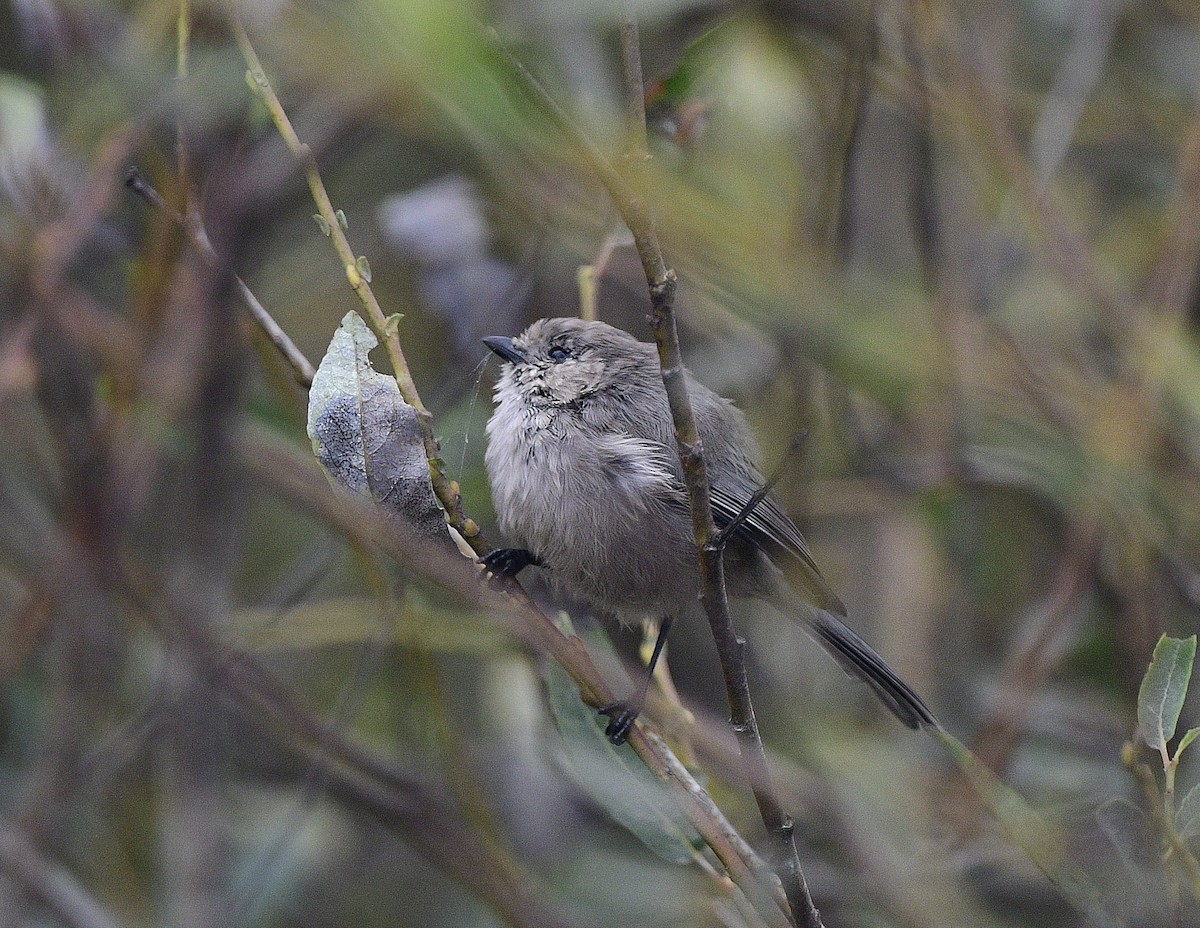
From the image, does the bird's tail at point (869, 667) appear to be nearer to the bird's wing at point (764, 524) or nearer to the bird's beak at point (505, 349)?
the bird's wing at point (764, 524)

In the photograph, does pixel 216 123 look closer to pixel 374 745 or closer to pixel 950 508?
pixel 374 745

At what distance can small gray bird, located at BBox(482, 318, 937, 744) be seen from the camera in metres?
3.03

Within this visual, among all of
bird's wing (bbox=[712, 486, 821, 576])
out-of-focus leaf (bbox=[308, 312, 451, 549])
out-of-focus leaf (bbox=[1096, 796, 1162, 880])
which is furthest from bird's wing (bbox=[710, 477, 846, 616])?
out-of-focus leaf (bbox=[308, 312, 451, 549])

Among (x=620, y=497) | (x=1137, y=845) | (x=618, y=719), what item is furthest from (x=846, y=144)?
(x=1137, y=845)

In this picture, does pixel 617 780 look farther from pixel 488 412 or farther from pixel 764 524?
pixel 488 412

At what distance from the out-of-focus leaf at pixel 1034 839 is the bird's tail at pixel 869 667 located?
0.33 meters

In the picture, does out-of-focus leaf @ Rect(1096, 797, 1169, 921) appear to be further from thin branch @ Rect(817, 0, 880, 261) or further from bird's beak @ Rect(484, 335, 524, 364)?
thin branch @ Rect(817, 0, 880, 261)

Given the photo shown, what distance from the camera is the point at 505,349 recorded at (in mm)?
3271

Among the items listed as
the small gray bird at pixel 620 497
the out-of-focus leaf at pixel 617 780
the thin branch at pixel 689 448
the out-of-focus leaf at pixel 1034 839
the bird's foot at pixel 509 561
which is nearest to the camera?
the thin branch at pixel 689 448

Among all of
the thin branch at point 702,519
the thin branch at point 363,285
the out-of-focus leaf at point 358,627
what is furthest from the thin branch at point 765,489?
the out-of-focus leaf at point 358,627

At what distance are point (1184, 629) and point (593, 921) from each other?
211 centimetres

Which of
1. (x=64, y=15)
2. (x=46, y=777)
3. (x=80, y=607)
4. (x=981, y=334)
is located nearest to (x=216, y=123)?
(x=64, y=15)

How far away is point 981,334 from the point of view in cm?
428

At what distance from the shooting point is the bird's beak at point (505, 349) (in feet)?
10.7
